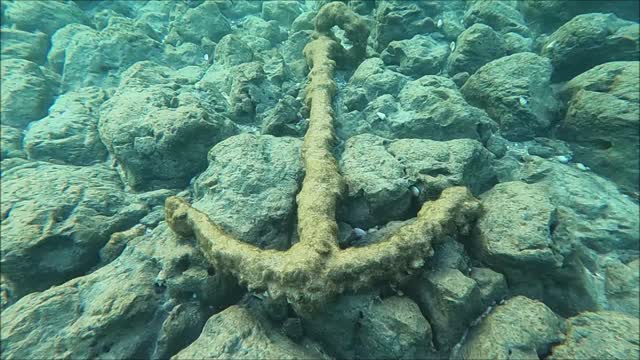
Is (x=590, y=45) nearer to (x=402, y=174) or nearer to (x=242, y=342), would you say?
(x=402, y=174)

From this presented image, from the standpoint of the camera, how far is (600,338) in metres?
2.96

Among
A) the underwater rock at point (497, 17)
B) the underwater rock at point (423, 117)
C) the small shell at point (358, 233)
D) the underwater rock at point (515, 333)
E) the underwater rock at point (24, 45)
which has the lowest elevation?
the underwater rock at point (515, 333)

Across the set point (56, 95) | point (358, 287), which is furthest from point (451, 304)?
point (56, 95)

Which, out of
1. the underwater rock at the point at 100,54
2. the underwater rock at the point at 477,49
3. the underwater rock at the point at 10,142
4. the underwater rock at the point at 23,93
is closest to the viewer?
the underwater rock at the point at 10,142

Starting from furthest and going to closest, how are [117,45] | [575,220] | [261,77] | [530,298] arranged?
[117,45] < [261,77] < [575,220] < [530,298]

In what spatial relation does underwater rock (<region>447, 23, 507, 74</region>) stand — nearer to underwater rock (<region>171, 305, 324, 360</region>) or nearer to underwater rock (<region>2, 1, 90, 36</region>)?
underwater rock (<region>171, 305, 324, 360</region>)

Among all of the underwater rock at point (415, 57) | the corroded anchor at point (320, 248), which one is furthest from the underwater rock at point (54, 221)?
the underwater rock at point (415, 57)

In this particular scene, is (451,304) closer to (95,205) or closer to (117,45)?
(95,205)

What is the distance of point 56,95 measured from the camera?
809 centimetres

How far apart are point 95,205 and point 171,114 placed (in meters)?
1.80

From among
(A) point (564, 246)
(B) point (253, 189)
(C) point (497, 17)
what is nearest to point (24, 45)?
(B) point (253, 189)

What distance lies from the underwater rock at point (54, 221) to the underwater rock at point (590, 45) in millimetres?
8718

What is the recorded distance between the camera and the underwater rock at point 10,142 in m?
6.14

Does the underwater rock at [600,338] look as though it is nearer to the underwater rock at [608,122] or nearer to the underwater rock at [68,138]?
the underwater rock at [608,122]
